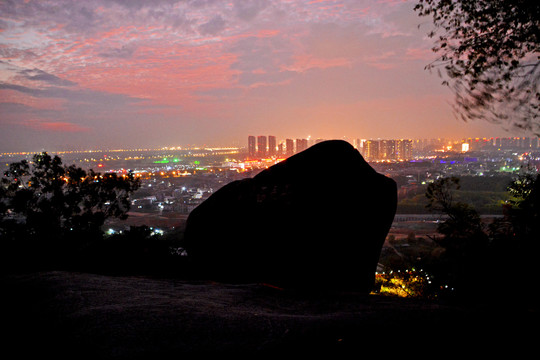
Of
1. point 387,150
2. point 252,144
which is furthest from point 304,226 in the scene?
point 252,144

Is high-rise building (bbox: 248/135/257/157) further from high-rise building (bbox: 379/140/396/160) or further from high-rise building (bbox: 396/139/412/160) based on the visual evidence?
high-rise building (bbox: 396/139/412/160)

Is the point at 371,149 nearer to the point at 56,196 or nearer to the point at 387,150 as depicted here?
the point at 387,150

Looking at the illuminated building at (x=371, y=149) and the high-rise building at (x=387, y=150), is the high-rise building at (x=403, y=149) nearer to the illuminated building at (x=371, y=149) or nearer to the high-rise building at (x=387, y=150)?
the high-rise building at (x=387, y=150)

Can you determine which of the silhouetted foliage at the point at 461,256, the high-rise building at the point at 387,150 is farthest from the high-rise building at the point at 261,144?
the silhouetted foliage at the point at 461,256

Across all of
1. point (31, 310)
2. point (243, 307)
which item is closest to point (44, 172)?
point (31, 310)

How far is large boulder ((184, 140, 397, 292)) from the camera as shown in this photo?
6320 mm

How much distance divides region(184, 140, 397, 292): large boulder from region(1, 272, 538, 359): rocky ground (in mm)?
2469

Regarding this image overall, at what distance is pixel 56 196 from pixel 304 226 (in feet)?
35.7

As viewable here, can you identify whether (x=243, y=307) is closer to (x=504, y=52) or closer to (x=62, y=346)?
(x=62, y=346)

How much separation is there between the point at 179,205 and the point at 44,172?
1381 cm

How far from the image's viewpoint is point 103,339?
2.52 metres

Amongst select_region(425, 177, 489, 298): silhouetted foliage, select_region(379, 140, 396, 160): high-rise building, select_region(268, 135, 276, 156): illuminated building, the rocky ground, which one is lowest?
select_region(425, 177, 489, 298): silhouetted foliage

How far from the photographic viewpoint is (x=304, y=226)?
6.38 metres

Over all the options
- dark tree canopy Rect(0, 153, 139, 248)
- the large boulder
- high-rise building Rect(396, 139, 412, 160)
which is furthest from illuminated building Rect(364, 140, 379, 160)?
the large boulder
